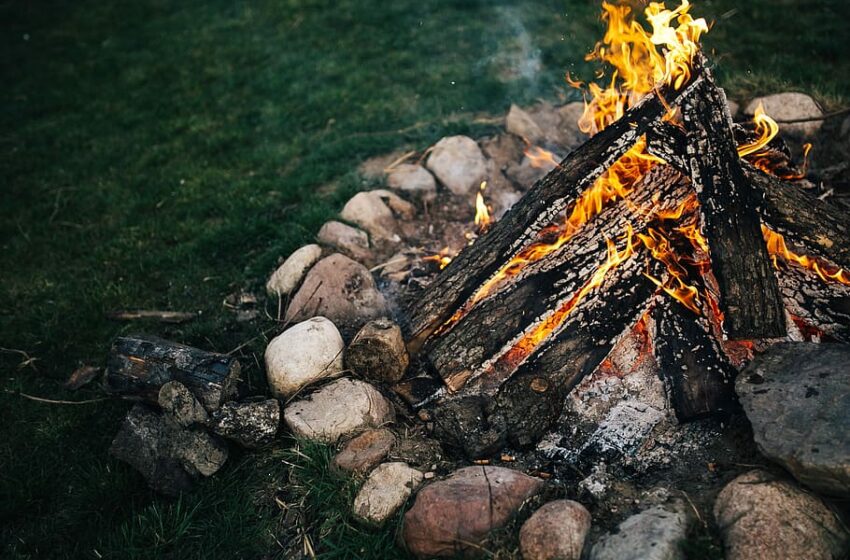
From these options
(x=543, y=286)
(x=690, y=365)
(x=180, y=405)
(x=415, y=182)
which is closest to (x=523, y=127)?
(x=415, y=182)

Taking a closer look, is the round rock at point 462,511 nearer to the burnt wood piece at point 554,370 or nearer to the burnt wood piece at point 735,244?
the burnt wood piece at point 554,370

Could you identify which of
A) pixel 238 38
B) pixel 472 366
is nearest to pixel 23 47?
pixel 238 38

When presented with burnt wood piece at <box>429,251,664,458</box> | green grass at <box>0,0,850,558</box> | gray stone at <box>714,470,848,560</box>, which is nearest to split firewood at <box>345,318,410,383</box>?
burnt wood piece at <box>429,251,664,458</box>

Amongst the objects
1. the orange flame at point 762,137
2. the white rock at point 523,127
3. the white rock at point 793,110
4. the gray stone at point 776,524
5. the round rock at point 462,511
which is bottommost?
the round rock at point 462,511

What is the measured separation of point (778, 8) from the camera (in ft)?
20.6

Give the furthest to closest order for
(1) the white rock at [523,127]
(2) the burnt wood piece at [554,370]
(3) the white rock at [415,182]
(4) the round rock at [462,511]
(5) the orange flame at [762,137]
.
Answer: (1) the white rock at [523,127] → (3) the white rock at [415,182] → (5) the orange flame at [762,137] → (2) the burnt wood piece at [554,370] → (4) the round rock at [462,511]

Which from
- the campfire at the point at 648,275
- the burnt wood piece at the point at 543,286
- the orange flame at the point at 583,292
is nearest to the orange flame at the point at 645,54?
the campfire at the point at 648,275

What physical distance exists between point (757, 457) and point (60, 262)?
205 inches

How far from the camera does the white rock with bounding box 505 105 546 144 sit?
16.6 feet

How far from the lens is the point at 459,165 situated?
488 centimetres

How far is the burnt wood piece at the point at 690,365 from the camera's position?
2744mm

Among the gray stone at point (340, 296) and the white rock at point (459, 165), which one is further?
the white rock at point (459, 165)

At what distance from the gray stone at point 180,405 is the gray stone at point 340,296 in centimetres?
89

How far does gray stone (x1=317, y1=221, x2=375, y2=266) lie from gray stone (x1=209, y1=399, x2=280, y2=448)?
151 centimetres
